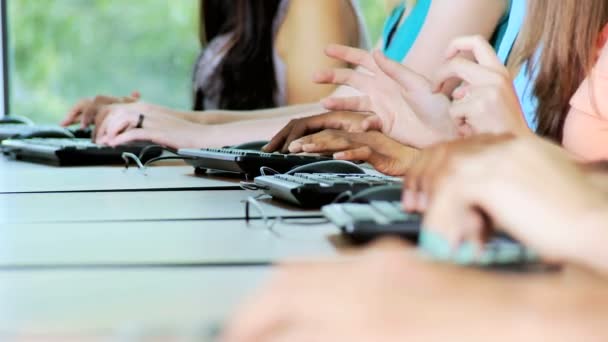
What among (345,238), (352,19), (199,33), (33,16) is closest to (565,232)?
(345,238)

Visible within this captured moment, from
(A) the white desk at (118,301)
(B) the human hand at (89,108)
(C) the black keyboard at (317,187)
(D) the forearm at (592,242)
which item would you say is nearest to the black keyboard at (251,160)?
(C) the black keyboard at (317,187)

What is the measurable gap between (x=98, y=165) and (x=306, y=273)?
4.18 ft

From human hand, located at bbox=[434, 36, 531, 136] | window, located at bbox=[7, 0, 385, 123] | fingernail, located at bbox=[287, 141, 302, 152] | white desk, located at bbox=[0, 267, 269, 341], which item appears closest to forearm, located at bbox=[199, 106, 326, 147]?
fingernail, located at bbox=[287, 141, 302, 152]

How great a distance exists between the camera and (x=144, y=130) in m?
1.89

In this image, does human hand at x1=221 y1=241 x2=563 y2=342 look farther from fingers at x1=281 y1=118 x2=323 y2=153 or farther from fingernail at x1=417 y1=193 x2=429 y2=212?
fingers at x1=281 y1=118 x2=323 y2=153

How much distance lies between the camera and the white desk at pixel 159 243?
699mm

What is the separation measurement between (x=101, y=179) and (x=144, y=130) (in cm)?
49

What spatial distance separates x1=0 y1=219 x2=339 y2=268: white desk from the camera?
699 mm

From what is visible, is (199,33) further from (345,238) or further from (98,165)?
(345,238)

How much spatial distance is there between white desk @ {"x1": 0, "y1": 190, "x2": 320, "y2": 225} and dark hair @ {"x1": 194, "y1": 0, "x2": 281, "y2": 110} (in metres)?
1.64

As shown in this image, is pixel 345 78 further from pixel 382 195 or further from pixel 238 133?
pixel 382 195

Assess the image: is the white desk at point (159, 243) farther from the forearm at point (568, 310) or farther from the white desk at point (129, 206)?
the forearm at point (568, 310)

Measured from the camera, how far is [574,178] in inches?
22.2

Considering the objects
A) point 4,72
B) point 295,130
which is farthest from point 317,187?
point 4,72
